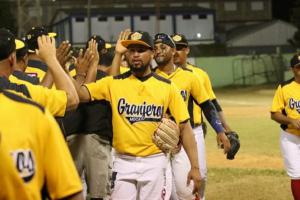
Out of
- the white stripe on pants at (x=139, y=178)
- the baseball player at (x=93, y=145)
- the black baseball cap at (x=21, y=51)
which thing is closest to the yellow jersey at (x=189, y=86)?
the baseball player at (x=93, y=145)

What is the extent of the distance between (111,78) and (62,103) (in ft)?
6.76

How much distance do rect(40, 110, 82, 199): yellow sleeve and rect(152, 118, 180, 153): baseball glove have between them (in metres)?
2.93

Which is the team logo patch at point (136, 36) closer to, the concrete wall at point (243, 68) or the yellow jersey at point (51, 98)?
the yellow jersey at point (51, 98)

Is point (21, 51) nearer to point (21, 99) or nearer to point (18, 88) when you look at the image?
point (18, 88)

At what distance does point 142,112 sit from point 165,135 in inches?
12.4

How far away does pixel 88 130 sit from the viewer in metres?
7.07

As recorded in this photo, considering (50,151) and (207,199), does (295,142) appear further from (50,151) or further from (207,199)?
(50,151)

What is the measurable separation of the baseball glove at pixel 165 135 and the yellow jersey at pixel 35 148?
295 cm

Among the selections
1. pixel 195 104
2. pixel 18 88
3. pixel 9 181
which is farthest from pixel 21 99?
pixel 195 104

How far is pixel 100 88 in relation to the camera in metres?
6.12

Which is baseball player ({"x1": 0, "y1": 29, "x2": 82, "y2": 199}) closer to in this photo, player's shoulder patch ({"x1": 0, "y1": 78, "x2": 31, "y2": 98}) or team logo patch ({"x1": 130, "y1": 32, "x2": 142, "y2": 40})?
player's shoulder patch ({"x1": 0, "y1": 78, "x2": 31, "y2": 98})

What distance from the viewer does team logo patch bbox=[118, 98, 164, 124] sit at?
5.88 m

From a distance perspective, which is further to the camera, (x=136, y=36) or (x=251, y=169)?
(x=251, y=169)

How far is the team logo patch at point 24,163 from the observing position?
2689 mm
